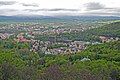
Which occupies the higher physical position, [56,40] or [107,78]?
[107,78]

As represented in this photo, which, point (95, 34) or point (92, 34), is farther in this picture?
point (92, 34)

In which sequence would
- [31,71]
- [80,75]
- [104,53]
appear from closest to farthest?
[80,75], [31,71], [104,53]

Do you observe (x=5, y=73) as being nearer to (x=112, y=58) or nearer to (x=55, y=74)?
(x=55, y=74)

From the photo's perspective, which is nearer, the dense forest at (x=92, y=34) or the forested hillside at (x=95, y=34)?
the forested hillside at (x=95, y=34)

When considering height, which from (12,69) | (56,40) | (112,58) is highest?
(12,69)

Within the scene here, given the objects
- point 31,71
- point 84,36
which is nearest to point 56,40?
point 84,36

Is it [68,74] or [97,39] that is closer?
[68,74]

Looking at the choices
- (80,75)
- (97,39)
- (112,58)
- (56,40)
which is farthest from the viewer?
(56,40)

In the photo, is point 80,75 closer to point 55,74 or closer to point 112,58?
point 55,74

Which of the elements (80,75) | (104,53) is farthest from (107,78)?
(104,53)

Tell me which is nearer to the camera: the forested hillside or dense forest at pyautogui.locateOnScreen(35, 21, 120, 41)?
the forested hillside
